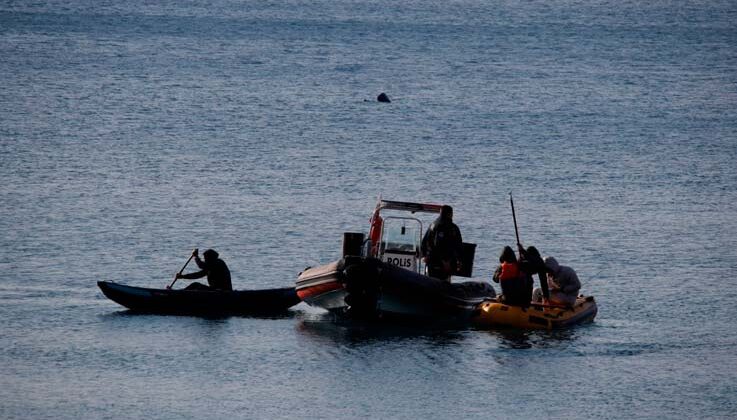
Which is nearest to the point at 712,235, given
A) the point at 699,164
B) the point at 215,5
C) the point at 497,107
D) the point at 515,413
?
the point at 699,164

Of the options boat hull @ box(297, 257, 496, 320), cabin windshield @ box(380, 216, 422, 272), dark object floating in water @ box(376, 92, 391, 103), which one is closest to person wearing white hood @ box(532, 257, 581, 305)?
boat hull @ box(297, 257, 496, 320)

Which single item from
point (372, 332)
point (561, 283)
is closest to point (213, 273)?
point (372, 332)

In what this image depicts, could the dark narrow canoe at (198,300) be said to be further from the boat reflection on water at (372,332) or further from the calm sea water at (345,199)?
the boat reflection on water at (372,332)

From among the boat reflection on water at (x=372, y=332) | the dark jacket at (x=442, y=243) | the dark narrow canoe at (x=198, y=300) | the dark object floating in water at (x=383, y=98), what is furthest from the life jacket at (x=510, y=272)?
the dark object floating in water at (x=383, y=98)

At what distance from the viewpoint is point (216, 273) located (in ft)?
79.9

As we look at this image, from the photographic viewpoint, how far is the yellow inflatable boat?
77.0ft

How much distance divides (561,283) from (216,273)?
5.69m

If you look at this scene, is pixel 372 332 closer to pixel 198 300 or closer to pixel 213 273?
pixel 213 273

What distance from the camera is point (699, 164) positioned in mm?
45469

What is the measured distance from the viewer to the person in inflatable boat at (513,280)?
23172 millimetres

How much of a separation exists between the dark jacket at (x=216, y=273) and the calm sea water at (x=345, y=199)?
2.27 ft

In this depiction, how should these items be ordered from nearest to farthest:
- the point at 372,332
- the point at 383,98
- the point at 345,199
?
the point at 372,332, the point at 345,199, the point at 383,98

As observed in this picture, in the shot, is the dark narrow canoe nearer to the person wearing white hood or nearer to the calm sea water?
the calm sea water

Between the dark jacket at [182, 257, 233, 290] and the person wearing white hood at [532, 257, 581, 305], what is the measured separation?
5234 millimetres
